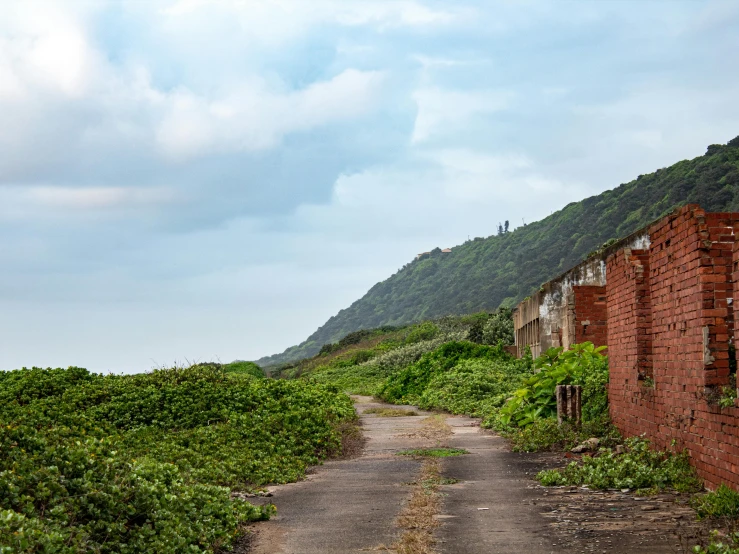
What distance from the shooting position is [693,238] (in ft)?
28.4

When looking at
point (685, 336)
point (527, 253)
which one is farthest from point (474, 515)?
point (527, 253)

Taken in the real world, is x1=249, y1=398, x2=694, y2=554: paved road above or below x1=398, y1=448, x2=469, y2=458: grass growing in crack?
above

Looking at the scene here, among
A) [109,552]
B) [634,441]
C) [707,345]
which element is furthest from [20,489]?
[634,441]

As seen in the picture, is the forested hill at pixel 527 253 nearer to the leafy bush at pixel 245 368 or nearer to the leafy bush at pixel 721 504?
the leafy bush at pixel 245 368

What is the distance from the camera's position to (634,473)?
9.19 m

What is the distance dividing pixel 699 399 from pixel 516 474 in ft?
9.31

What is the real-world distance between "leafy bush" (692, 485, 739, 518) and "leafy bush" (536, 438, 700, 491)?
1.14 m

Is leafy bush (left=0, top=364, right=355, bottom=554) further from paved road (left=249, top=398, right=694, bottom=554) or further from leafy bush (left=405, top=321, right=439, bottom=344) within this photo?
leafy bush (left=405, top=321, right=439, bottom=344)

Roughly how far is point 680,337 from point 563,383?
18.4 feet

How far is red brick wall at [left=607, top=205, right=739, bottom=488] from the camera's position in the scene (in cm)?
831

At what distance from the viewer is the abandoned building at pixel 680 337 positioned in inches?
327

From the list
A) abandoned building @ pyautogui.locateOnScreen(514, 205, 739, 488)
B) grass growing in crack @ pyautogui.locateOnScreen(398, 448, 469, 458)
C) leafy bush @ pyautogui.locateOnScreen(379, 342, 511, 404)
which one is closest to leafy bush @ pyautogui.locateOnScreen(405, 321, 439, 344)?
leafy bush @ pyautogui.locateOnScreen(379, 342, 511, 404)

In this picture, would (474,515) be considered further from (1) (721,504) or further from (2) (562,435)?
(2) (562,435)

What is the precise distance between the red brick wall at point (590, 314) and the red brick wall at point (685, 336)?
7540 millimetres
